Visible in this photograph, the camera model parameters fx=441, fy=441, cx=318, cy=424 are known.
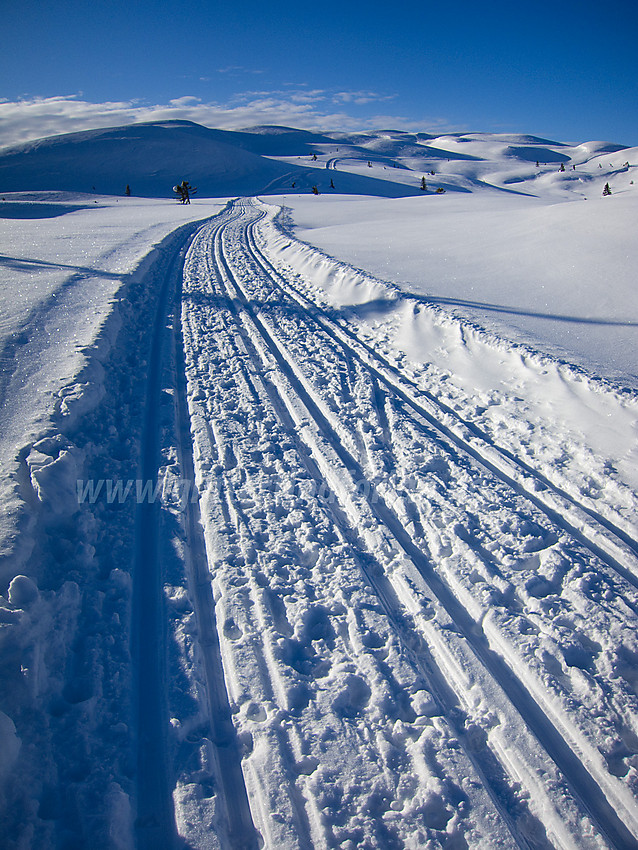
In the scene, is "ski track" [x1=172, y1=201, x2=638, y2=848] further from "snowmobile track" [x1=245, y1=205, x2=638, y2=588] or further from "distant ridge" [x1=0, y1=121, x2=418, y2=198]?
"distant ridge" [x1=0, y1=121, x2=418, y2=198]

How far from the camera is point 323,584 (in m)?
2.77

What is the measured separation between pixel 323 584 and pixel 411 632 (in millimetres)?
590

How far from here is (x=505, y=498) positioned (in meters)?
3.41

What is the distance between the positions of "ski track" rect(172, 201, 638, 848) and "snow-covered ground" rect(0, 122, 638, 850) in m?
0.01

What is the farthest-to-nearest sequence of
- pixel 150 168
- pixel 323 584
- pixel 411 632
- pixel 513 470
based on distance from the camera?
pixel 150 168 < pixel 513 470 < pixel 323 584 < pixel 411 632

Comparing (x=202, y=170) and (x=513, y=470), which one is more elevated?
(x=202, y=170)

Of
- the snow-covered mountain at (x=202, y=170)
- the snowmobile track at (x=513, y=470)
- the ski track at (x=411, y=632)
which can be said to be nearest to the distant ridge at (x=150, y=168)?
the snow-covered mountain at (x=202, y=170)

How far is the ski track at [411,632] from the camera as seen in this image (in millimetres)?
1845

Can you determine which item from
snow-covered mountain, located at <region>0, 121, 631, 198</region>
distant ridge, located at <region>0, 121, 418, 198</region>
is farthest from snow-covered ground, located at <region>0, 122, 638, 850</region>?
distant ridge, located at <region>0, 121, 418, 198</region>

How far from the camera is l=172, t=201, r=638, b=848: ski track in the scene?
1845 millimetres

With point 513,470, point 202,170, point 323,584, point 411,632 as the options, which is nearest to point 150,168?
point 202,170

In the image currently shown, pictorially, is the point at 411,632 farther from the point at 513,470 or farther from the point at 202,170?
the point at 202,170

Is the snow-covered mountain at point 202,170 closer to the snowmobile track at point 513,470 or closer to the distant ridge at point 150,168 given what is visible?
the distant ridge at point 150,168

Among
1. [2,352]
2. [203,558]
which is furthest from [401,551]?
[2,352]
